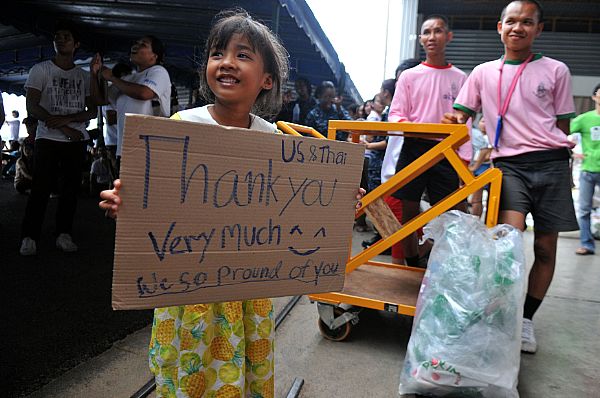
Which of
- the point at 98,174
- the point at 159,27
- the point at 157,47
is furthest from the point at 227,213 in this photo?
the point at 98,174

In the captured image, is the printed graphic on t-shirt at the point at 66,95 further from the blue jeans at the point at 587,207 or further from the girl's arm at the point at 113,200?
the blue jeans at the point at 587,207

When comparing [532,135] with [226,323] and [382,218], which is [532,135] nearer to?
[382,218]

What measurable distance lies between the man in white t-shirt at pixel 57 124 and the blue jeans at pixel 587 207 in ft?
15.9

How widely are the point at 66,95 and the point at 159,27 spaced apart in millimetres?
2852

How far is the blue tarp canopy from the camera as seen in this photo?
4512 millimetres

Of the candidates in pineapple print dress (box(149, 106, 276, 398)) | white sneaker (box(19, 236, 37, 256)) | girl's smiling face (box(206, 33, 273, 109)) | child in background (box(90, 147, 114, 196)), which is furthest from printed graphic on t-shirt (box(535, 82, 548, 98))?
child in background (box(90, 147, 114, 196))

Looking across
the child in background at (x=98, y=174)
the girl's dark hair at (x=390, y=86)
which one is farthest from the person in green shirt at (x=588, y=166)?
the child in background at (x=98, y=174)

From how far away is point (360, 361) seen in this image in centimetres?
206

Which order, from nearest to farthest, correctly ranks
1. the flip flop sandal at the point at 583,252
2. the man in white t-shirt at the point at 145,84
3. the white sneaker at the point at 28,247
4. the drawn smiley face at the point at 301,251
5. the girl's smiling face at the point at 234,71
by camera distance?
the drawn smiley face at the point at 301,251
the girl's smiling face at the point at 234,71
the man in white t-shirt at the point at 145,84
the white sneaker at the point at 28,247
the flip flop sandal at the point at 583,252

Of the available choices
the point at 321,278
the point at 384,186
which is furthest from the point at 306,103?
the point at 321,278

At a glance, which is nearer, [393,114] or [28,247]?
[393,114]

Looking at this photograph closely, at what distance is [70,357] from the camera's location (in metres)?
1.90

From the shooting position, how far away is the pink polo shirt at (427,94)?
108 inches

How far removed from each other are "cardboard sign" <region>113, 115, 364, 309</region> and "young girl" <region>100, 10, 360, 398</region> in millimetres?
154
